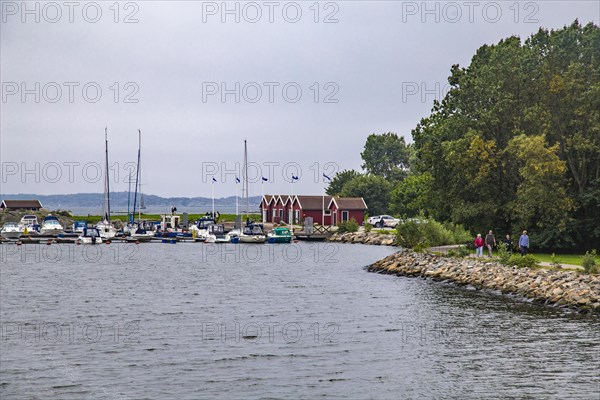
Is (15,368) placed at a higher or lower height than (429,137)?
lower

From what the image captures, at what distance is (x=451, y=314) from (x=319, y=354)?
12.0 m

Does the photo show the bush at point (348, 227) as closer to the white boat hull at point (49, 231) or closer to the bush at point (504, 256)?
the white boat hull at point (49, 231)

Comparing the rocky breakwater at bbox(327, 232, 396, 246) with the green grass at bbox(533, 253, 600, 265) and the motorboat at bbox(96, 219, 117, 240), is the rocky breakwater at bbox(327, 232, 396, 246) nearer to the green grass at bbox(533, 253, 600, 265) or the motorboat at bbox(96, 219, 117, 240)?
the motorboat at bbox(96, 219, 117, 240)

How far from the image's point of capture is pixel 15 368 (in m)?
27.5

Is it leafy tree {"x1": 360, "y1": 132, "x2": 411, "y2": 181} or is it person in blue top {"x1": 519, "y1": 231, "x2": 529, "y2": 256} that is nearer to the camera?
person in blue top {"x1": 519, "y1": 231, "x2": 529, "y2": 256}

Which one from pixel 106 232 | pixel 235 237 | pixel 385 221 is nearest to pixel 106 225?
pixel 106 232

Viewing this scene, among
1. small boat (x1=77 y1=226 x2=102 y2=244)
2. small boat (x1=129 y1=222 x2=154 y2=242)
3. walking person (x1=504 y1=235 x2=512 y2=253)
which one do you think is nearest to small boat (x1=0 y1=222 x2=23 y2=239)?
small boat (x1=77 y1=226 x2=102 y2=244)

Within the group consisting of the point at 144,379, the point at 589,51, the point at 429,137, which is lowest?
the point at 144,379

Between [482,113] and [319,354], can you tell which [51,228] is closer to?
[482,113]

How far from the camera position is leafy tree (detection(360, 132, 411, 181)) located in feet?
595

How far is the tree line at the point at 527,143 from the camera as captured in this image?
54.6m

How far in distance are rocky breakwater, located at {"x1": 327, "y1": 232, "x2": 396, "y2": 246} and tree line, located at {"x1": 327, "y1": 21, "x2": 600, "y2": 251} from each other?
28.2 metres

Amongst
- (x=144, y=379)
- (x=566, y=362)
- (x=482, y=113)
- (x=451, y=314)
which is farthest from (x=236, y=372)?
(x=482, y=113)

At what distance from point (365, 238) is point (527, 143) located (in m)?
46.9
